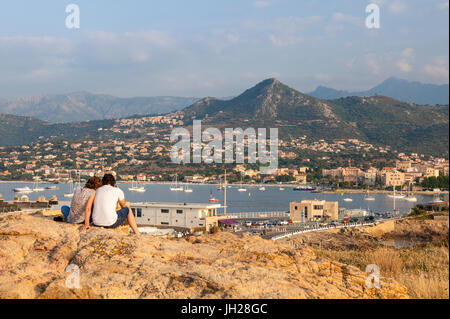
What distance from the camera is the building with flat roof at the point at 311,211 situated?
4353cm

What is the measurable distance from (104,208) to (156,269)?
1.92 metres

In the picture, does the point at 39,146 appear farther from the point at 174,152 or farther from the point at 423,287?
the point at 423,287

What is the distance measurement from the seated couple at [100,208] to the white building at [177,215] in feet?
81.8

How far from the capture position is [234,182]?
4862 inches

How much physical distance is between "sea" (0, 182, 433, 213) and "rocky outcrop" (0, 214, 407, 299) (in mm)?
35472

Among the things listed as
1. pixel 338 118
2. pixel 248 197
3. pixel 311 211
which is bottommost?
pixel 248 197

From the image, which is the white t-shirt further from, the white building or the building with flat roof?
the building with flat roof

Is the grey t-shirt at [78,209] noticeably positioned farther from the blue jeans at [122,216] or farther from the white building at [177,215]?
the white building at [177,215]

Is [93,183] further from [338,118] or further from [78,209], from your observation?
[338,118]

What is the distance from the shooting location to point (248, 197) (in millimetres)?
92000

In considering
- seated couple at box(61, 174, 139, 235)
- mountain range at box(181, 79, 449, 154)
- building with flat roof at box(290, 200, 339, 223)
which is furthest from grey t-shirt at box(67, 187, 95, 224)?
mountain range at box(181, 79, 449, 154)

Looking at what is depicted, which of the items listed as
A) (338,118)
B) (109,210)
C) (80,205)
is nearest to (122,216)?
(109,210)

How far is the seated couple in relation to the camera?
16.7 feet
